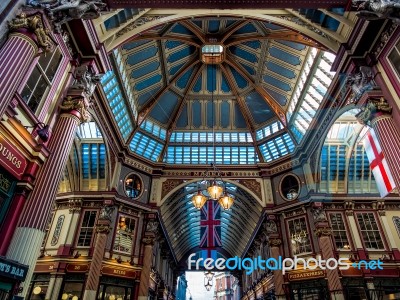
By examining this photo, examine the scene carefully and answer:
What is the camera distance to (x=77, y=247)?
2008cm

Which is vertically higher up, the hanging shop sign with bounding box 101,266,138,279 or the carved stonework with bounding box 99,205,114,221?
the carved stonework with bounding box 99,205,114,221

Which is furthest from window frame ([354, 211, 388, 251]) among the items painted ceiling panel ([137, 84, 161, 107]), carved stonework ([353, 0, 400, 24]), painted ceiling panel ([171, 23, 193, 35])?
painted ceiling panel ([137, 84, 161, 107])

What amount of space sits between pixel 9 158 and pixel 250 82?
845 inches

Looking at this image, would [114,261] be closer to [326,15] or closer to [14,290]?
[14,290]

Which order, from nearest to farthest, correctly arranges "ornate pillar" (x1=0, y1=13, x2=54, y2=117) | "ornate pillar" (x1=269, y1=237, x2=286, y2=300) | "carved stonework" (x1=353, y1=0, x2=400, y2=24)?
"ornate pillar" (x1=0, y1=13, x2=54, y2=117) < "carved stonework" (x1=353, y1=0, x2=400, y2=24) < "ornate pillar" (x1=269, y1=237, x2=286, y2=300)

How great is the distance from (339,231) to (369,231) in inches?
84.0

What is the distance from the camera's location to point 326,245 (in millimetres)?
20141

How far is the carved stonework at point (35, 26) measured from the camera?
8.38 m

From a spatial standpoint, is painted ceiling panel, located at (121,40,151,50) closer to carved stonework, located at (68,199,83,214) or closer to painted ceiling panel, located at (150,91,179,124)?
painted ceiling panel, located at (150,91,179,124)

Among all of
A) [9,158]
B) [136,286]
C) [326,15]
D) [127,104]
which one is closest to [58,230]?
[136,286]

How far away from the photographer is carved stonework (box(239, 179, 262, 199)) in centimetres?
2539

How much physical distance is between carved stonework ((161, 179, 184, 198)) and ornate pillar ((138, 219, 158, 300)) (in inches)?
104

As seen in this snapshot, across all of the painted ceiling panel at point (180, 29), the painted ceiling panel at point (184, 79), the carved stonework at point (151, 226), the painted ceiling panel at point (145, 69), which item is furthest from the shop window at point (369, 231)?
the painted ceiling panel at point (145, 69)

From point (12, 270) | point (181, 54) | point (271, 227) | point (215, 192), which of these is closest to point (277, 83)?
point (181, 54)
